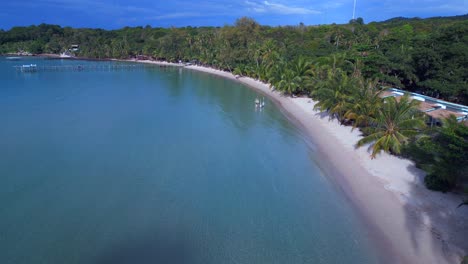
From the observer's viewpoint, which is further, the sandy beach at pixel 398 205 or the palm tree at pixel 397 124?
the palm tree at pixel 397 124

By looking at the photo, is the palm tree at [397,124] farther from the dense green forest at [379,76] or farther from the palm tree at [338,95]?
the palm tree at [338,95]

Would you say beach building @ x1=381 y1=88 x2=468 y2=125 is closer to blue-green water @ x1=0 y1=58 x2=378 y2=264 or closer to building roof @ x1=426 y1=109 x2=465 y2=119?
building roof @ x1=426 y1=109 x2=465 y2=119

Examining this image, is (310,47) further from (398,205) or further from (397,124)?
(398,205)

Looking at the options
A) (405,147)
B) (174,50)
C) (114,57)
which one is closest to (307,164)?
(405,147)

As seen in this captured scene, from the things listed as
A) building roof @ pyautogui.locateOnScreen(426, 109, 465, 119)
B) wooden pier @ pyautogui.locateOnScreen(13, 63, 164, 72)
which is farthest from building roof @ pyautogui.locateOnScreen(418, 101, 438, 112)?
wooden pier @ pyautogui.locateOnScreen(13, 63, 164, 72)

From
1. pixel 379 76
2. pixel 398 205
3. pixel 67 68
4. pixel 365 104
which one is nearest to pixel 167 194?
pixel 398 205

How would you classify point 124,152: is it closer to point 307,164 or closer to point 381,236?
point 307,164

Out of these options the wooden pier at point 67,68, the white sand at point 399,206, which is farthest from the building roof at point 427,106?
the wooden pier at point 67,68
